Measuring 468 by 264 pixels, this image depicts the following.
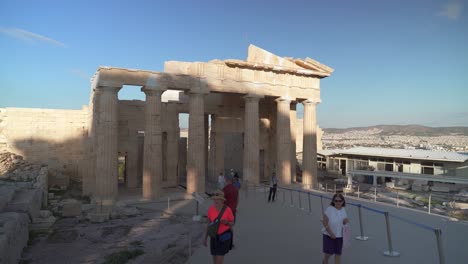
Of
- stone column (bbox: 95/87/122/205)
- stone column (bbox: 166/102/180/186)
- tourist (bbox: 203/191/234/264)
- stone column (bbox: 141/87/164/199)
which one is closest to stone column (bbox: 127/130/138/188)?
stone column (bbox: 166/102/180/186)

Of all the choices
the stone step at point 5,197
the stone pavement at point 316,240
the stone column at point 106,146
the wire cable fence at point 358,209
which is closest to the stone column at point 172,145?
the wire cable fence at point 358,209

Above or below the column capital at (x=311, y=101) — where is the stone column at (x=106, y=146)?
below

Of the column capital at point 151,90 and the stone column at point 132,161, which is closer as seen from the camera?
the column capital at point 151,90

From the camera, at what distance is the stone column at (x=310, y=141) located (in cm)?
2249

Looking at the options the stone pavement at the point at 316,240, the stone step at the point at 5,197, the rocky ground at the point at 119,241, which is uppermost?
the stone step at the point at 5,197

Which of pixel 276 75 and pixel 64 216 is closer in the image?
pixel 64 216

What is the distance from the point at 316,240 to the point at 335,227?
3044mm

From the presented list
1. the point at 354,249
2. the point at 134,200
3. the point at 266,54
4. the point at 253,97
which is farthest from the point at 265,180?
the point at 354,249

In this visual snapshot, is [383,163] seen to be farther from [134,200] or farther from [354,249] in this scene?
[354,249]

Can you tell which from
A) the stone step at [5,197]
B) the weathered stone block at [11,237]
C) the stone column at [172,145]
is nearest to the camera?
the weathered stone block at [11,237]

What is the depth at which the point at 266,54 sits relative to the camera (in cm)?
2080

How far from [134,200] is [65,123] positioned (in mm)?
11836

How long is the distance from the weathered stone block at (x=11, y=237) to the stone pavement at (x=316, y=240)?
373 centimetres

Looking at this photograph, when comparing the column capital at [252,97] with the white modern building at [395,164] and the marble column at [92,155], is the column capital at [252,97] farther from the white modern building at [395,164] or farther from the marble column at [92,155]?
the white modern building at [395,164]
